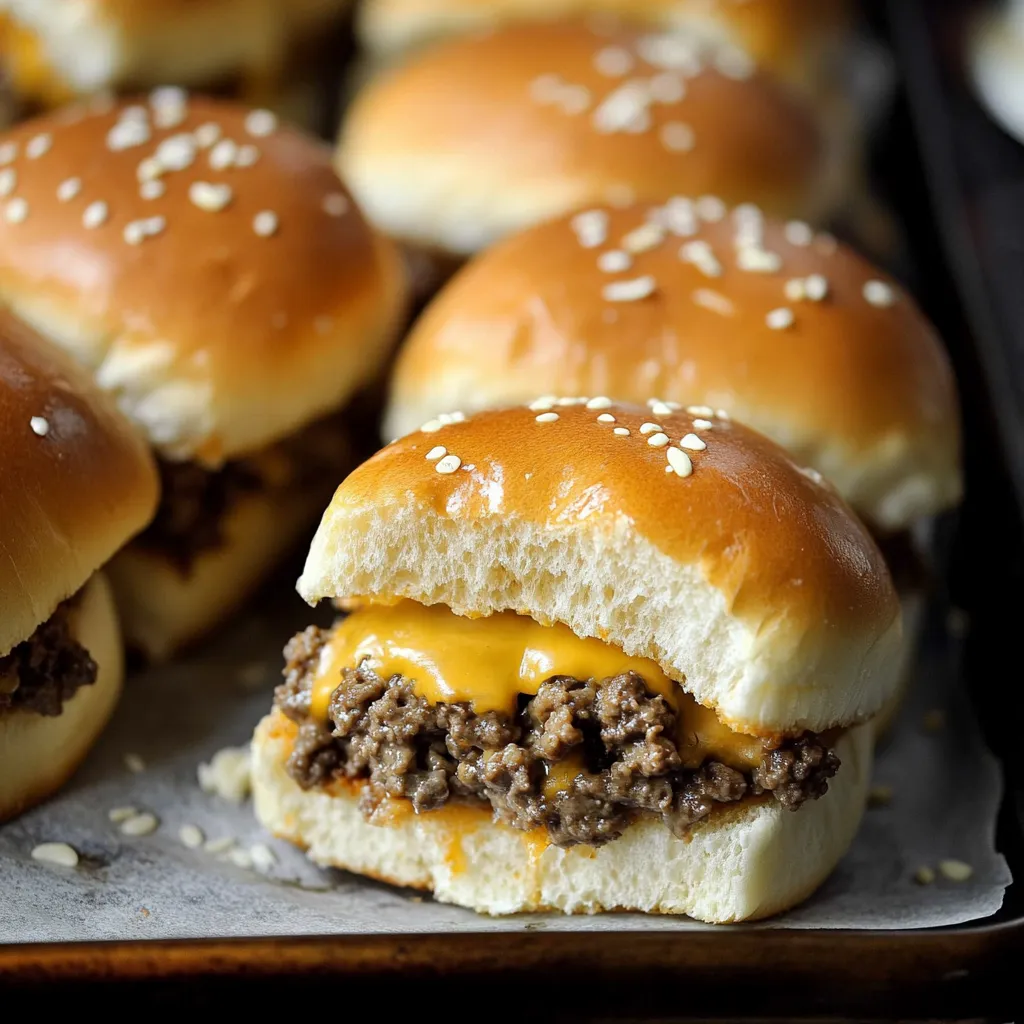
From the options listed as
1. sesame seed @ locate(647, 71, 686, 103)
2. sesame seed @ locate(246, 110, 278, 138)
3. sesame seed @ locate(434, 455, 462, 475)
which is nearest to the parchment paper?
sesame seed @ locate(434, 455, 462, 475)

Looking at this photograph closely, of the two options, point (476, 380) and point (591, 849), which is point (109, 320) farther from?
point (591, 849)

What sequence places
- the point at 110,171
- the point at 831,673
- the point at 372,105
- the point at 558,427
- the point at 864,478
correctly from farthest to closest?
the point at 372,105 → the point at 110,171 → the point at 864,478 → the point at 558,427 → the point at 831,673

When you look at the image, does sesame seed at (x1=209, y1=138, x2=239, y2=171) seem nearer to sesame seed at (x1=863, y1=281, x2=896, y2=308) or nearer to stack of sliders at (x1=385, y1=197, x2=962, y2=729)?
stack of sliders at (x1=385, y1=197, x2=962, y2=729)

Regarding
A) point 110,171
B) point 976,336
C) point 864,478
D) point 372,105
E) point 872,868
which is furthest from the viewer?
point 372,105

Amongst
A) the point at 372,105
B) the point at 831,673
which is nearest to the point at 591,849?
the point at 831,673

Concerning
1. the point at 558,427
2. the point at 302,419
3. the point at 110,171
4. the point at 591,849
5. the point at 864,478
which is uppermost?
the point at 110,171

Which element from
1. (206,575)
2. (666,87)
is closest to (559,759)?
(206,575)
